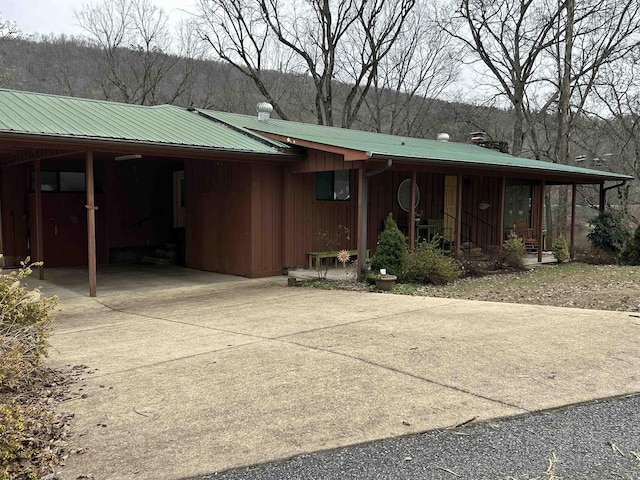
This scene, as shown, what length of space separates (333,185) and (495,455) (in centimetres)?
920

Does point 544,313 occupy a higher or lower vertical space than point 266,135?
lower

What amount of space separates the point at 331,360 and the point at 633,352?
2.78 m

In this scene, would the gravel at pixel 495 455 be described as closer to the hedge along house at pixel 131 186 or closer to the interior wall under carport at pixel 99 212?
the hedge along house at pixel 131 186

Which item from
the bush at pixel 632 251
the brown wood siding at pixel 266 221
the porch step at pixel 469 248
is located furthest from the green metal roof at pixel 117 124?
the bush at pixel 632 251

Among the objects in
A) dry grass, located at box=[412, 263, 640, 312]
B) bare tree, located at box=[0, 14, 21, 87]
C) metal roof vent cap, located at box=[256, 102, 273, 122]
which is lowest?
dry grass, located at box=[412, 263, 640, 312]

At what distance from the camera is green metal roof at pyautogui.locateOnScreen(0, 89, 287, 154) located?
7.97m

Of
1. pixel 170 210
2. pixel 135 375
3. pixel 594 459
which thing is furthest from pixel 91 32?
pixel 594 459

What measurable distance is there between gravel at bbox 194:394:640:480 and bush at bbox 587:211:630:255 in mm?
12708

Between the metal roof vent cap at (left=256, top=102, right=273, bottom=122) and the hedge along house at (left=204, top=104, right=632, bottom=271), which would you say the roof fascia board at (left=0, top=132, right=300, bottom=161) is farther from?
the metal roof vent cap at (left=256, top=102, right=273, bottom=122)

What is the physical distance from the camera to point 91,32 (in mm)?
28469

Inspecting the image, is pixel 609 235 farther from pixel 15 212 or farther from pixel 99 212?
pixel 15 212

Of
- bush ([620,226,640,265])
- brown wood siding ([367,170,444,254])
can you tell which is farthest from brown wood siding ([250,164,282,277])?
bush ([620,226,640,265])

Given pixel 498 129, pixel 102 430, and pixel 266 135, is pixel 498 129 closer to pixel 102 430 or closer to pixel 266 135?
pixel 266 135

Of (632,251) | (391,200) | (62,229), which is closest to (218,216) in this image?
(62,229)
